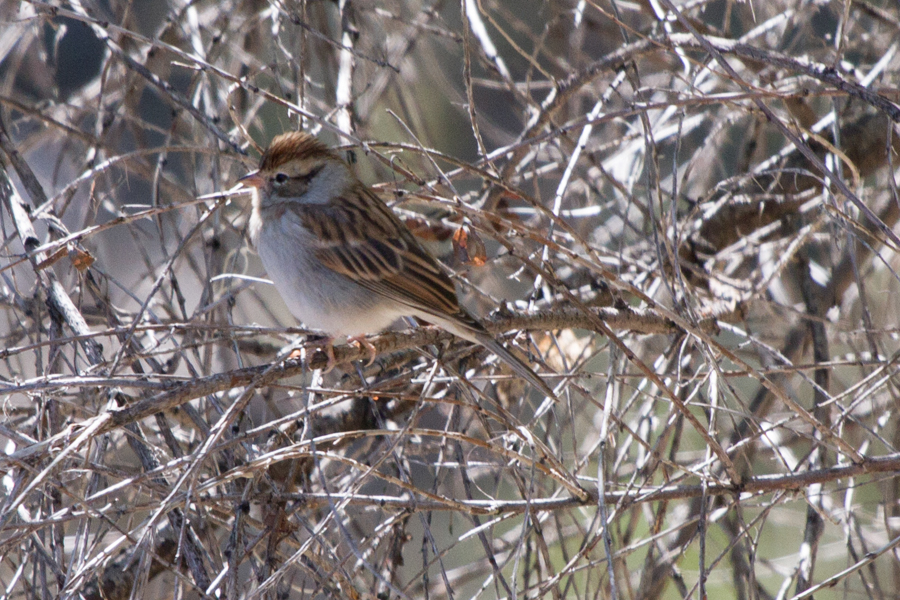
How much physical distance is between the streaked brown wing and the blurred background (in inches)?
7.0

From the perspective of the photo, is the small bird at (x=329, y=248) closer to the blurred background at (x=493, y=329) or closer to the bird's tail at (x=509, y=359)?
the blurred background at (x=493, y=329)

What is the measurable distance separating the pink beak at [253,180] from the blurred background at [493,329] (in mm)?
98

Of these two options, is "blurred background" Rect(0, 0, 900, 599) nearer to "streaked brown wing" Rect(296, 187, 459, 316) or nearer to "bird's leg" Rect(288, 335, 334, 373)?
"bird's leg" Rect(288, 335, 334, 373)

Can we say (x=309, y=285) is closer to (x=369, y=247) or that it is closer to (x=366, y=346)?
(x=369, y=247)

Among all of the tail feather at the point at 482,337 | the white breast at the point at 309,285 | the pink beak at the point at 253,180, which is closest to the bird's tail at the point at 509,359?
the tail feather at the point at 482,337

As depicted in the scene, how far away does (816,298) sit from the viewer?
11.6 ft

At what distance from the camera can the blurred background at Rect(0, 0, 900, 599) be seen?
7.01 feet

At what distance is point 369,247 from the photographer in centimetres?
331

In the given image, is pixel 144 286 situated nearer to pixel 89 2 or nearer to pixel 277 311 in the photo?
pixel 277 311

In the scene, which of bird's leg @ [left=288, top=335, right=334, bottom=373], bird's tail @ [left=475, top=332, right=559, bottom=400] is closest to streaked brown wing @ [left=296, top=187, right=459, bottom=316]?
bird's leg @ [left=288, top=335, right=334, bottom=373]

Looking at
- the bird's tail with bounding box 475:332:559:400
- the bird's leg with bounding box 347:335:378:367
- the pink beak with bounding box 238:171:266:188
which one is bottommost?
the bird's tail with bounding box 475:332:559:400

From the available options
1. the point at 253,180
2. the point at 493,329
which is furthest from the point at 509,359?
the point at 253,180

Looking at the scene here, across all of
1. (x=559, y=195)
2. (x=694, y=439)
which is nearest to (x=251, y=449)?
(x=559, y=195)

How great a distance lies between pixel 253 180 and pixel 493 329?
1.06 metres
